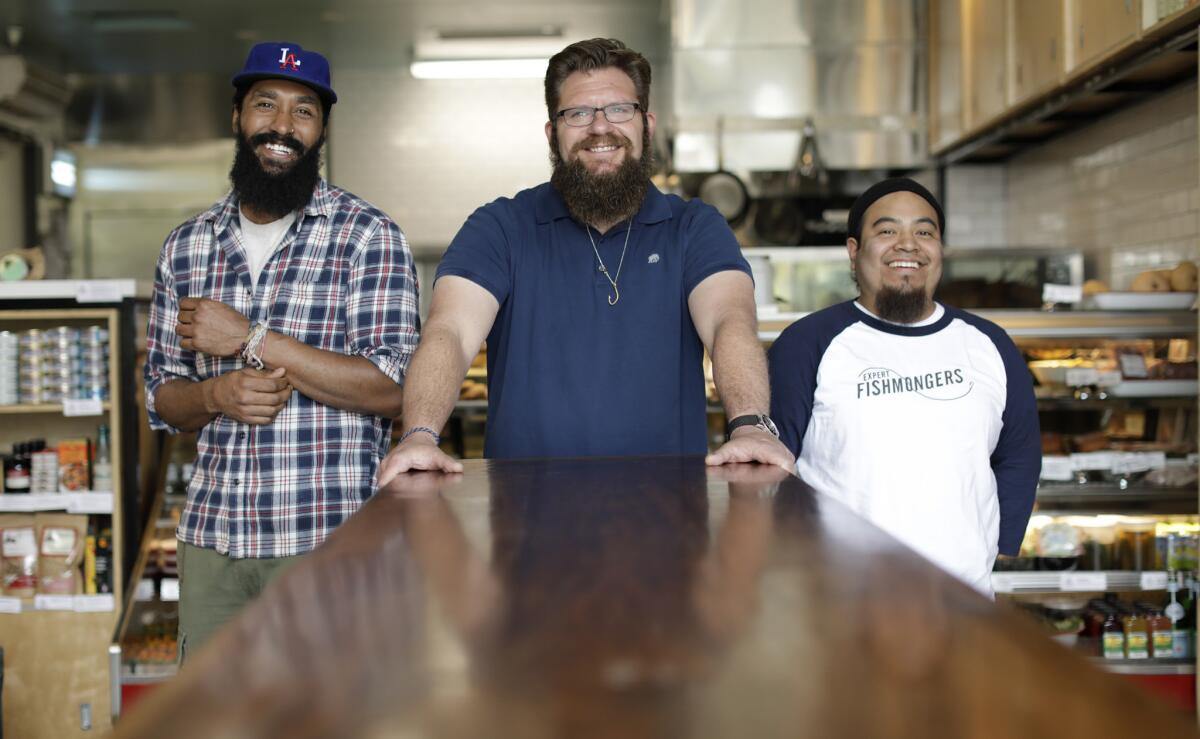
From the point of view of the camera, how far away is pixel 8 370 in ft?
11.4

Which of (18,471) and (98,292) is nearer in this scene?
(98,292)

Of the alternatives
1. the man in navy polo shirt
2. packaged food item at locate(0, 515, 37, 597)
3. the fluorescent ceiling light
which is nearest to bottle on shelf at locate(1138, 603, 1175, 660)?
the man in navy polo shirt

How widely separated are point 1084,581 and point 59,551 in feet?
10.9

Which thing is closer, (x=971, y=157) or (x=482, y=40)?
(x=971, y=157)

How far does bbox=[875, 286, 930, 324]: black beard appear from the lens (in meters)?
2.37

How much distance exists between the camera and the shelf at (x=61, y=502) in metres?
3.47

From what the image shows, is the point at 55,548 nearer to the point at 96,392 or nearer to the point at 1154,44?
the point at 96,392

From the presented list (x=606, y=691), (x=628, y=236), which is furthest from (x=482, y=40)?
(x=606, y=691)

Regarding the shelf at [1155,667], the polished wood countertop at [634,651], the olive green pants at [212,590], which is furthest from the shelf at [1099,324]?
the polished wood countertop at [634,651]

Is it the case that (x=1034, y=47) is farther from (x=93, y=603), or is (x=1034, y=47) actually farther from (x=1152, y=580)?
(x=93, y=603)

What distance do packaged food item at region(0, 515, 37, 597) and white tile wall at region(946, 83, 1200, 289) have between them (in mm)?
3965

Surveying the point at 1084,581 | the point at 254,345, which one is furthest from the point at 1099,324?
the point at 254,345

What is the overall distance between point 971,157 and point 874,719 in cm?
603

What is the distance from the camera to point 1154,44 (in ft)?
11.6
